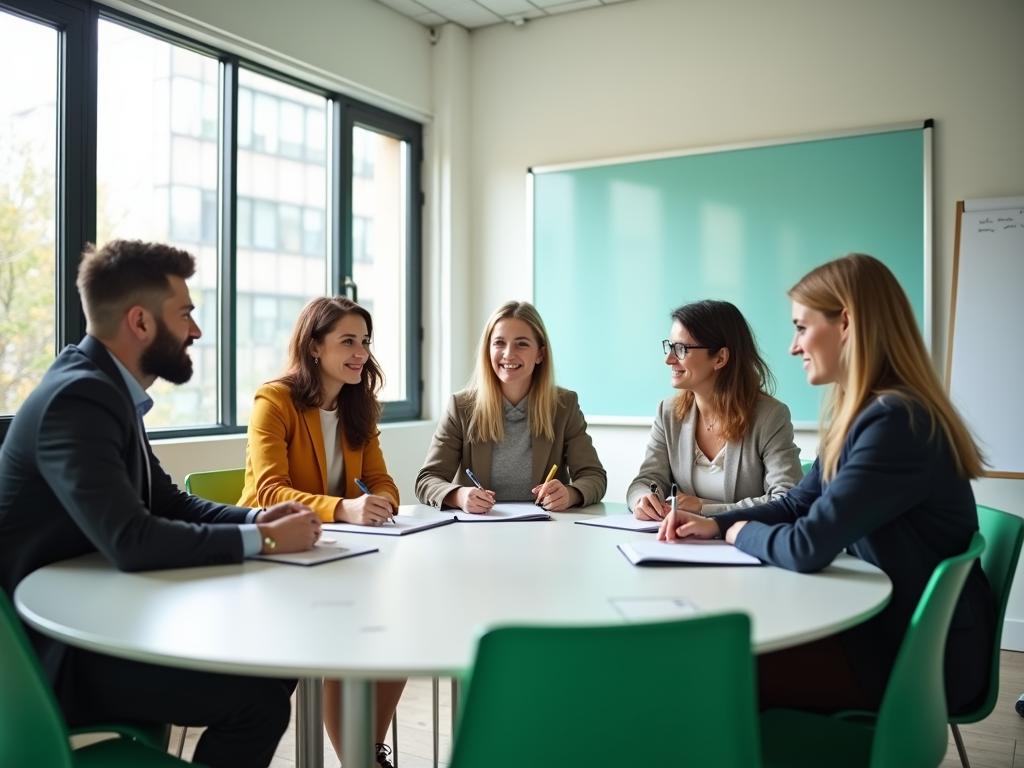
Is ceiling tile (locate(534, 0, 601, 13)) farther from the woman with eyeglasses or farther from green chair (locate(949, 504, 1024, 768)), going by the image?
green chair (locate(949, 504, 1024, 768))

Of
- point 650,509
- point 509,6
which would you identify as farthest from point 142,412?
point 509,6

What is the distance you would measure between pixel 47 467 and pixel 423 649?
85 cm

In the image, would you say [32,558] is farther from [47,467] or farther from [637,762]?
[637,762]

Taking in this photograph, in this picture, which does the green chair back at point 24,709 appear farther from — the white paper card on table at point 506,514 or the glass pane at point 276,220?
the glass pane at point 276,220

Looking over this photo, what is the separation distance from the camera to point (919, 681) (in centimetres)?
142

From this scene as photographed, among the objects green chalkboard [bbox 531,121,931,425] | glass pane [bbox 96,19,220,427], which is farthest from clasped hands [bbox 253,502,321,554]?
green chalkboard [bbox 531,121,931,425]

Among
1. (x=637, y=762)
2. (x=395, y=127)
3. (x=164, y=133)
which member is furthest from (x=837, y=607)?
(x=395, y=127)

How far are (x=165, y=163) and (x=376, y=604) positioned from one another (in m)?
2.82

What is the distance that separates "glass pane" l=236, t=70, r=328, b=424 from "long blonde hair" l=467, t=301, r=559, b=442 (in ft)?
4.93

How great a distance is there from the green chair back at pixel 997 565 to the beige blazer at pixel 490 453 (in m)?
1.12

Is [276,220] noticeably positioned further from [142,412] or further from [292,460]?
[142,412]

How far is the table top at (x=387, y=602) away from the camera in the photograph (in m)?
1.20

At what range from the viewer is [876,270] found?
1.78 m

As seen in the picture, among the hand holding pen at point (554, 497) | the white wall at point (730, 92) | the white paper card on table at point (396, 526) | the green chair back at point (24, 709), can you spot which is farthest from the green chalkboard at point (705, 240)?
the green chair back at point (24, 709)
